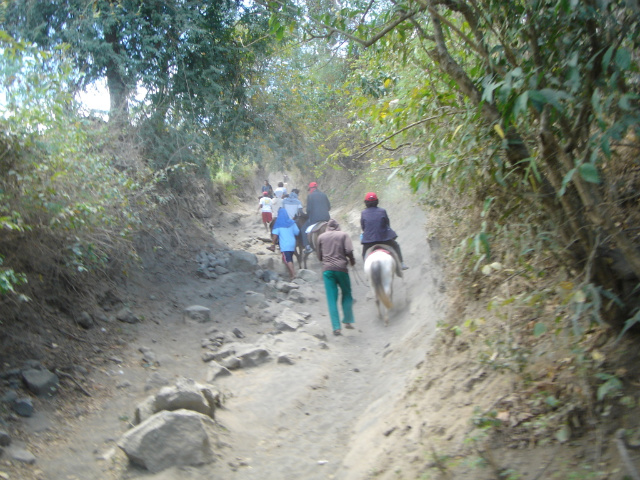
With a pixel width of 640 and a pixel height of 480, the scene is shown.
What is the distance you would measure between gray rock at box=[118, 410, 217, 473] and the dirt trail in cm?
9

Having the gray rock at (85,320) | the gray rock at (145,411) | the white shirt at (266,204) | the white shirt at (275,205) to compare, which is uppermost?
the white shirt at (266,204)

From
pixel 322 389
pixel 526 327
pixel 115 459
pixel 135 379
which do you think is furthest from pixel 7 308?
pixel 526 327

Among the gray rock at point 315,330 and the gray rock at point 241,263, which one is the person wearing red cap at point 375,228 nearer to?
the gray rock at point 315,330

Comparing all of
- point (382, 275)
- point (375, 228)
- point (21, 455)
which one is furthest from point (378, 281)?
point (21, 455)

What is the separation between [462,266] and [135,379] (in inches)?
174

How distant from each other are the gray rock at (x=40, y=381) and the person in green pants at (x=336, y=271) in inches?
175

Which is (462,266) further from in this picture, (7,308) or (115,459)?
(7,308)

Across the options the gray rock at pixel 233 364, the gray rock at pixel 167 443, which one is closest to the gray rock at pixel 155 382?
the gray rock at pixel 233 364

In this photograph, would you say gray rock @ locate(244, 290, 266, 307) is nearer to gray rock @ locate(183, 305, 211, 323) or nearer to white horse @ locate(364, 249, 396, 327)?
gray rock @ locate(183, 305, 211, 323)

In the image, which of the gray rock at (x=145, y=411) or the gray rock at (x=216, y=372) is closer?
the gray rock at (x=145, y=411)

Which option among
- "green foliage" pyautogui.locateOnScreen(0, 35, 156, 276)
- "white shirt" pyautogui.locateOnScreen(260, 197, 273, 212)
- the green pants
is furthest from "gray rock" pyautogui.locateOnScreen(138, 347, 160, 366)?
"white shirt" pyautogui.locateOnScreen(260, 197, 273, 212)

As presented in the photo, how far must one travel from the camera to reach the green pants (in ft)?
29.7

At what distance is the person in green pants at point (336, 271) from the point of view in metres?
9.06

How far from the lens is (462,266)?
215 inches
